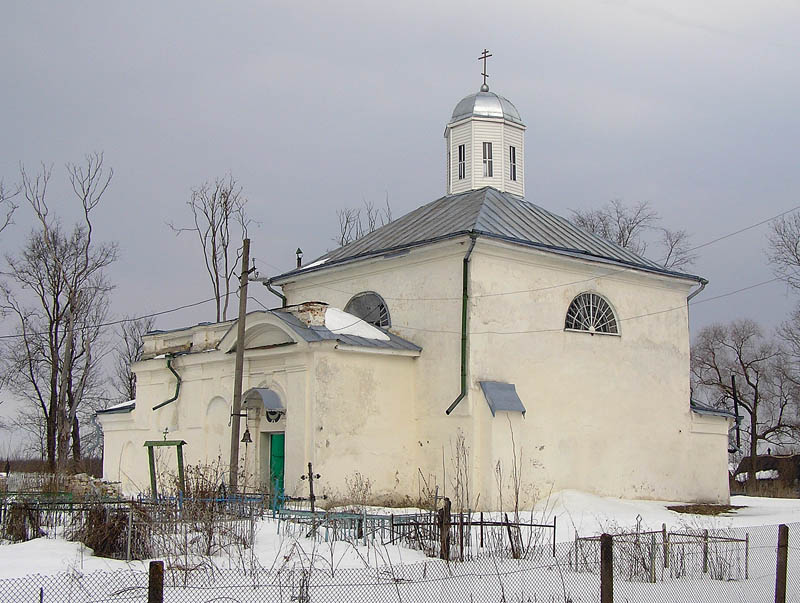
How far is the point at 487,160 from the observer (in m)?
28.4

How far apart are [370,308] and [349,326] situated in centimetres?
194

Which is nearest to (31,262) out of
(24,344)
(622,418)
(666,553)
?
(24,344)

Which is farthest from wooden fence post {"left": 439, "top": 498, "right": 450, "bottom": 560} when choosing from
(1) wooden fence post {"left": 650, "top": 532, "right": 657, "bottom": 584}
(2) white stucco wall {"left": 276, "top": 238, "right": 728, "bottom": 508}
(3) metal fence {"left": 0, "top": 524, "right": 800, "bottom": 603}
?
(2) white stucco wall {"left": 276, "top": 238, "right": 728, "bottom": 508}

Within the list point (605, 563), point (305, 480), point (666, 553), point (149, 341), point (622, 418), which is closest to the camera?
point (605, 563)

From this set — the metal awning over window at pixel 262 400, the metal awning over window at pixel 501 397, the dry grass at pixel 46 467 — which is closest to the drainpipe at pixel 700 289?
the metal awning over window at pixel 501 397

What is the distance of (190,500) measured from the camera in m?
14.5

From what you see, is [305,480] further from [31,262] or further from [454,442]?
[31,262]

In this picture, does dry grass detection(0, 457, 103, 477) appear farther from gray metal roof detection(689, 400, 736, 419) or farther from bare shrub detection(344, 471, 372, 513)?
gray metal roof detection(689, 400, 736, 419)

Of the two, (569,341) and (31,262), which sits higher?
(31,262)

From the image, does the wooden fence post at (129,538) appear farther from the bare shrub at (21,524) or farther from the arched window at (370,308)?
the arched window at (370,308)

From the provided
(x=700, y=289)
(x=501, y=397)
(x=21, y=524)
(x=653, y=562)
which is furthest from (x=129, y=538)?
(x=700, y=289)

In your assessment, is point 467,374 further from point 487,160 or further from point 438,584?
point 438,584

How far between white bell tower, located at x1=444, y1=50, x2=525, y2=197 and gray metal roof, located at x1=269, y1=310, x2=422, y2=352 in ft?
22.0

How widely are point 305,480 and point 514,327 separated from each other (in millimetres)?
5861
